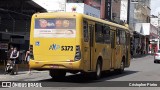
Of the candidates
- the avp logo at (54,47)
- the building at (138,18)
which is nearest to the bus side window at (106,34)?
the avp logo at (54,47)

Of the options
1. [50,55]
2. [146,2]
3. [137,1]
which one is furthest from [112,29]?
[146,2]

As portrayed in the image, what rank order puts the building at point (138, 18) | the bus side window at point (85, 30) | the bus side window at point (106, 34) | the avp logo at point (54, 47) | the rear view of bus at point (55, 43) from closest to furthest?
the rear view of bus at point (55, 43) < the avp logo at point (54, 47) < the bus side window at point (85, 30) < the bus side window at point (106, 34) < the building at point (138, 18)

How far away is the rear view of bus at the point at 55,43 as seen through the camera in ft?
61.6

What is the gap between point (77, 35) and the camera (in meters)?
18.8

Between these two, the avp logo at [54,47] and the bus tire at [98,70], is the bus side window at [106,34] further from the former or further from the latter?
the avp logo at [54,47]

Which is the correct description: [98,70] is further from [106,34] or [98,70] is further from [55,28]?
[55,28]

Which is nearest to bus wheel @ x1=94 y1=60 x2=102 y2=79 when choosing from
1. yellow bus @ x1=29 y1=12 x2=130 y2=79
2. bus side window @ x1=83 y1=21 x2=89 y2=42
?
yellow bus @ x1=29 y1=12 x2=130 y2=79

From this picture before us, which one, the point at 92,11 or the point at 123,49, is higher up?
the point at 92,11

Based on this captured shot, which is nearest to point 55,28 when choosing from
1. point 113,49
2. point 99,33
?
point 99,33

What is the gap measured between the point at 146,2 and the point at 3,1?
7088 cm

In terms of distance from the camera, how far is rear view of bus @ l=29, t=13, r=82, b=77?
61.6 ft

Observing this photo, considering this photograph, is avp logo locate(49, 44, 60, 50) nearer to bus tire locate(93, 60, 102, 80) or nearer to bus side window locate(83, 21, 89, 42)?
bus side window locate(83, 21, 89, 42)

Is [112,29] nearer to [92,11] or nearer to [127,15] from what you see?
[92,11]

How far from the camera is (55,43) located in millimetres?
19172
